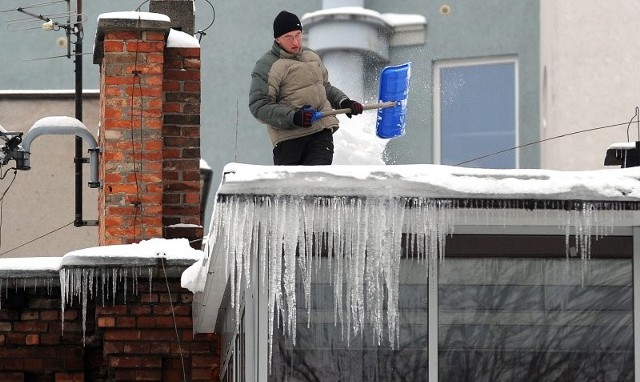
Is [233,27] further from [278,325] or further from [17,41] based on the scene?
[278,325]

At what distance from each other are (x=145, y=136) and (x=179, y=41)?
2.46ft

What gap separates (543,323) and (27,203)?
9856mm

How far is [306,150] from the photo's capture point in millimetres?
11484

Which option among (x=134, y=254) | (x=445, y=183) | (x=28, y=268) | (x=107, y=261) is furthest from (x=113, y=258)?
(x=445, y=183)

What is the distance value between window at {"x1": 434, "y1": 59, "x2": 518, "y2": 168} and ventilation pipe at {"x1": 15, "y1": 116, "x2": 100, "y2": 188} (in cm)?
1008

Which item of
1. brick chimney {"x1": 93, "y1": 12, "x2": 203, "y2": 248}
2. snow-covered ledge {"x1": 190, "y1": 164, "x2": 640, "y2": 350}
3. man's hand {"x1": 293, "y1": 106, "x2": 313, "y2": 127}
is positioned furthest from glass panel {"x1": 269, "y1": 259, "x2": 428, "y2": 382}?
brick chimney {"x1": 93, "y1": 12, "x2": 203, "y2": 248}

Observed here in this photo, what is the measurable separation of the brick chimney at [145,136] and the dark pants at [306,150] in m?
0.85

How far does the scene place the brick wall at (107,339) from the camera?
1167cm

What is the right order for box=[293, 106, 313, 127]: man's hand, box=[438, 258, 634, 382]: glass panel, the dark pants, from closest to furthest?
box=[438, 258, 634, 382]: glass panel → box=[293, 106, 313, 127]: man's hand → the dark pants

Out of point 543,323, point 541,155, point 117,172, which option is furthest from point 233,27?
point 543,323

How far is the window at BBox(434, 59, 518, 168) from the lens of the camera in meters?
22.9

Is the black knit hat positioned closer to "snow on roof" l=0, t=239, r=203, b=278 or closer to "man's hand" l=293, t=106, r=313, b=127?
"man's hand" l=293, t=106, r=313, b=127

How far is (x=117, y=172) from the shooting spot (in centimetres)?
1193

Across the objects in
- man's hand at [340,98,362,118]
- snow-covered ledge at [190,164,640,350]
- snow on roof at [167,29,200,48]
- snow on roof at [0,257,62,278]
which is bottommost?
snow on roof at [0,257,62,278]
